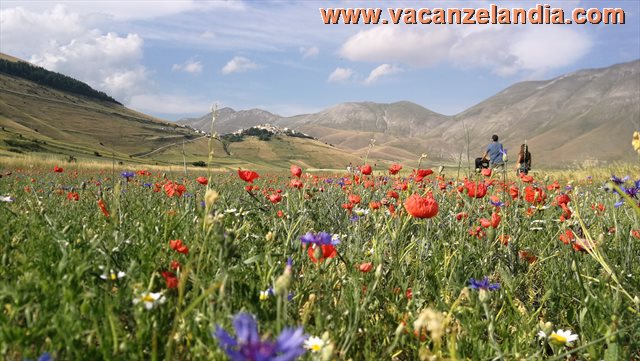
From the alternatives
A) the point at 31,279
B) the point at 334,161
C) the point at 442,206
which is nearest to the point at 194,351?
the point at 31,279

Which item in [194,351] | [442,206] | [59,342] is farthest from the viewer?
[442,206]

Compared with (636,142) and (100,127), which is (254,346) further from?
(100,127)

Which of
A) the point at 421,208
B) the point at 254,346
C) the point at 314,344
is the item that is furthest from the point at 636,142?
the point at 254,346

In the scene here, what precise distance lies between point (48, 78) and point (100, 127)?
4786 cm

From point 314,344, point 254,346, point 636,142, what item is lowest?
point 314,344

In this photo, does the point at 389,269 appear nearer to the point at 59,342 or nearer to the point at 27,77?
the point at 59,342

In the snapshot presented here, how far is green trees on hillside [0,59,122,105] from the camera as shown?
15762 cm

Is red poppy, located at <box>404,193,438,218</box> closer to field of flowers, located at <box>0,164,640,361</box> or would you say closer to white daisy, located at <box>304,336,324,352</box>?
field of flowers, located at <box>0,164,640,361</box>

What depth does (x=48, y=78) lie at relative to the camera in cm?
16400

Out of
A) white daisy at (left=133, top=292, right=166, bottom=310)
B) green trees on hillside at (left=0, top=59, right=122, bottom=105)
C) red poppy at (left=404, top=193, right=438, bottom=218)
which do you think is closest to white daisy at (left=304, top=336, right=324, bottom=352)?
white daisy at (left=133, top=292, right=166, bottom=310)

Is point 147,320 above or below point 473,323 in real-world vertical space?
above

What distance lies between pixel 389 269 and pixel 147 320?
4.94 feet

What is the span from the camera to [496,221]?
2.97 metres

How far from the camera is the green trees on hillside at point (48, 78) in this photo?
157625mm
